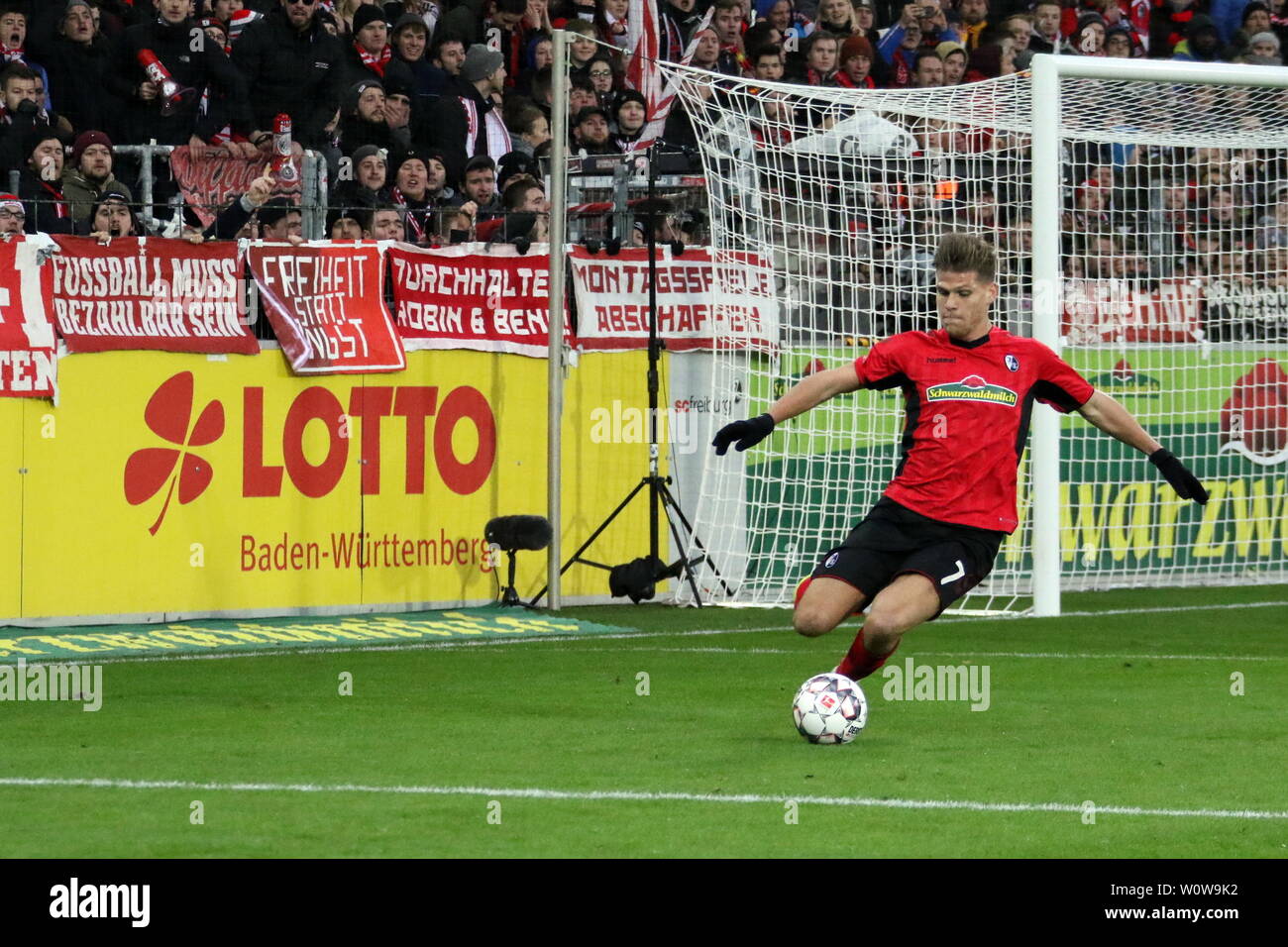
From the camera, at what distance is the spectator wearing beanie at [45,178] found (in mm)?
13773

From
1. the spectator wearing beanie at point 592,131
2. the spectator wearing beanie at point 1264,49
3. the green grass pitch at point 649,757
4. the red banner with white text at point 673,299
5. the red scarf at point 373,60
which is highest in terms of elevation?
the spectator wearing beanie at point 1264,49

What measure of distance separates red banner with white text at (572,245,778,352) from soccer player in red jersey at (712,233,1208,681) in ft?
19.1

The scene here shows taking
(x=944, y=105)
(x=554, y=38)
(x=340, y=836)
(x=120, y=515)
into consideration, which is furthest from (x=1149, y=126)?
(x=340, y=836)

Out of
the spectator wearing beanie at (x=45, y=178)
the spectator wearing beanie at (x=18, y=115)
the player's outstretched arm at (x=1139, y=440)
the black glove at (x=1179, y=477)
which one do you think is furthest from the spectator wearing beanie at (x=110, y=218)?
the black glove at (x=1179, y=477)

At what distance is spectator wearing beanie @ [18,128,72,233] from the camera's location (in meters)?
13.8

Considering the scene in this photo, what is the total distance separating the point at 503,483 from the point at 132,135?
11.2 ft

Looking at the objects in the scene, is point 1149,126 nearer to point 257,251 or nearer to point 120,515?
point 257,251

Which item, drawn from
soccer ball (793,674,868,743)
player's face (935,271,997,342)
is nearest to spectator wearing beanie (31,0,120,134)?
player's face (935,271,997,342)

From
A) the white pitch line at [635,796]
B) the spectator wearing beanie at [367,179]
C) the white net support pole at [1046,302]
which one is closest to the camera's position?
the white pitch line at [635,796]

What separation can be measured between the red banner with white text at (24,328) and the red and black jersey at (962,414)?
564cm

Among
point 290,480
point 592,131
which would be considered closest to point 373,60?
point 592,131

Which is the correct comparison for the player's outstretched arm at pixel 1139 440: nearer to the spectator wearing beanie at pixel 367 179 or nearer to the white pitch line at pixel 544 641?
the white pitch line at pixel 544 641

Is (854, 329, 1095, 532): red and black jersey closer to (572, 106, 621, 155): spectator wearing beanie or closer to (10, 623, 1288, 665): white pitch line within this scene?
(10, 623, 1288, 665): white pitch line

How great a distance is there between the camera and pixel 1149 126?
1634cm
